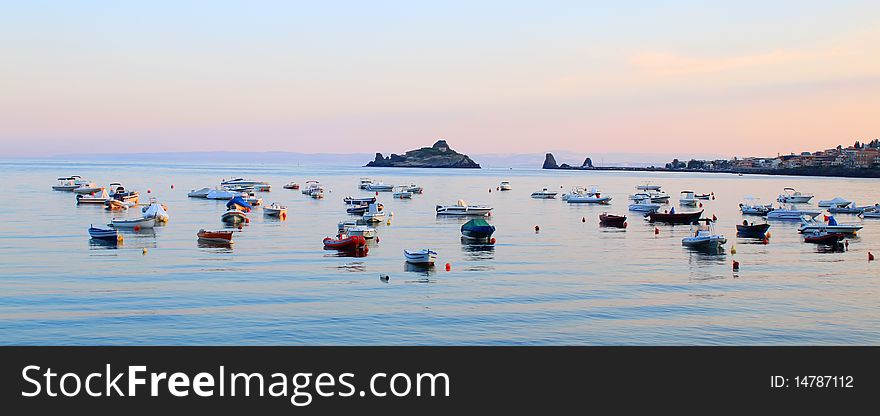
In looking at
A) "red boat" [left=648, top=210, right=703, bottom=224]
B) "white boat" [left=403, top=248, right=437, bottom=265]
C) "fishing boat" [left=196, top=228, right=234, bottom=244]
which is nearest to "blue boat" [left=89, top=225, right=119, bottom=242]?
"fishing boat" [left=196, top=228, right=234, bottom=244]

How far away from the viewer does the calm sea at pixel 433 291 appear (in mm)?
30859

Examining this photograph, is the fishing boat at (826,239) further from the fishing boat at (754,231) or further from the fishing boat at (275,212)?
the fishing boat at (275,212)

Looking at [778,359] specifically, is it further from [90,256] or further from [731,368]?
[90,256]

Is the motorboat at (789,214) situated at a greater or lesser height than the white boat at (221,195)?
lesser

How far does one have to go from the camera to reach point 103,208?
345ft

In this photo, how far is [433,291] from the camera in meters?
40.3

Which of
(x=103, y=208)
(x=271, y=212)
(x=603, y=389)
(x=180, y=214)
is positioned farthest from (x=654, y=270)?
(x=103, y=208)

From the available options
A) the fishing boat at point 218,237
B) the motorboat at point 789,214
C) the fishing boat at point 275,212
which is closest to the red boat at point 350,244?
the fishing boat at point 218,237

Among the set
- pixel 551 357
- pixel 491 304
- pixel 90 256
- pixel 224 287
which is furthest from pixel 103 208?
pixel 551 357

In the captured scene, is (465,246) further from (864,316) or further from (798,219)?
(798,219)

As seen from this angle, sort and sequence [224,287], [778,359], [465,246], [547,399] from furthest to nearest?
[465,246] < [224,287] < [778,359] < [547,399]

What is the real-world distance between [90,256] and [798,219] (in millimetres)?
73327

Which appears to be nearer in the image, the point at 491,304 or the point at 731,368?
the point at 731,368

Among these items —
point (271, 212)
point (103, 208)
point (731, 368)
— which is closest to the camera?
point (731, 368)
